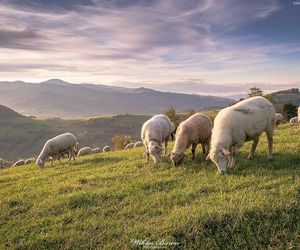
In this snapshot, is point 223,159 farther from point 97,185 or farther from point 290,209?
point 97,185

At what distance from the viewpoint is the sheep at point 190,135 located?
53.3 feet

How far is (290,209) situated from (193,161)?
7.41 metres

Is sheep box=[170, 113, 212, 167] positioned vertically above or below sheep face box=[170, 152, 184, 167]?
above

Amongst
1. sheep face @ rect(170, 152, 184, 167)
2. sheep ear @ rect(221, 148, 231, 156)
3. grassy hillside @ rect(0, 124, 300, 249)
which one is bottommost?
grassy hillside @ rect(0, 124, 300, 249)

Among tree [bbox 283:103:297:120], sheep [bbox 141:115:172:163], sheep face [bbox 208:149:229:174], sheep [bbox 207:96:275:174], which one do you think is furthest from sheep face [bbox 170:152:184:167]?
tree [bbox 283:103:297:120]

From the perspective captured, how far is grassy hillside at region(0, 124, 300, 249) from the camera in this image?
9047 mm

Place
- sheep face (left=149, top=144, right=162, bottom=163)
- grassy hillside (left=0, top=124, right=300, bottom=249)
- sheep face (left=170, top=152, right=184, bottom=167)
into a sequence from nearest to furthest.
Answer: grassy hillside (left=0, top=124, right=300, bottom=249)
sheep face (left=170, top=152, right=184, bottom=167)
sheep face (left=149, top=144, right=162, bottom=163)

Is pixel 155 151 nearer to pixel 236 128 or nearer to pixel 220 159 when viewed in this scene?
pixel 220 159

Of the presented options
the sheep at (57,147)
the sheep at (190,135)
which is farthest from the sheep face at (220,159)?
the sheep at (57,147)

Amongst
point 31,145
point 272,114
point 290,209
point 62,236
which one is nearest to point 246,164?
point 272,114

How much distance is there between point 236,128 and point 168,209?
5.44 m

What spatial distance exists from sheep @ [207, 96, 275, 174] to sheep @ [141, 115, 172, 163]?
402 cm

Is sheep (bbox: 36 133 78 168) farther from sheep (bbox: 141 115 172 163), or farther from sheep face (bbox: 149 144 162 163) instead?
sheep face (bbox: 149 144 162 163)

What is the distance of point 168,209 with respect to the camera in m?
10.7
